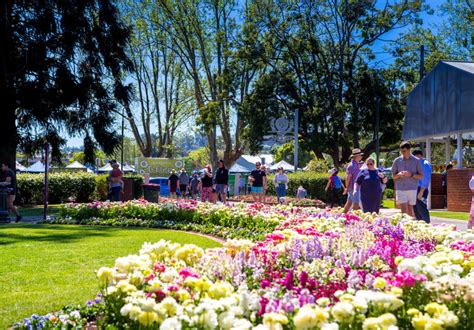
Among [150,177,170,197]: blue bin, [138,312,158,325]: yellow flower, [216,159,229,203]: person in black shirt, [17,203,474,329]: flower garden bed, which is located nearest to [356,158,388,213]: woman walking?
[17,203,474,329]: flower garden bed

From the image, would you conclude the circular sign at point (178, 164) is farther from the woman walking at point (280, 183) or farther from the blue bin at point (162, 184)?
the woman walking at point (280, 183)

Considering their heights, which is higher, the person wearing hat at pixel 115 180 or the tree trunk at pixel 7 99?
the tree trunk at pixel 7 99

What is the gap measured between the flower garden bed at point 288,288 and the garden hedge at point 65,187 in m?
22.2

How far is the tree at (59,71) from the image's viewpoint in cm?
2428

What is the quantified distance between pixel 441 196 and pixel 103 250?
61.6 ft

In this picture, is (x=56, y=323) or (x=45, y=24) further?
(x=45, y=24)

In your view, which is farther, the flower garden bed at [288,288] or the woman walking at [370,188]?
the woman walking at [370,188]

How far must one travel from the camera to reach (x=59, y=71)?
24844mm

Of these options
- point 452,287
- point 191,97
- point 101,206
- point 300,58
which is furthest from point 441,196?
point 191,97

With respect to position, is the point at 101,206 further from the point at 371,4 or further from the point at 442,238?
the point at 371,4

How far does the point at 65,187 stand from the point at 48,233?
51.8ft

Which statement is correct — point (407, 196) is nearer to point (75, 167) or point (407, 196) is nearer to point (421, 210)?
point (421, 210)

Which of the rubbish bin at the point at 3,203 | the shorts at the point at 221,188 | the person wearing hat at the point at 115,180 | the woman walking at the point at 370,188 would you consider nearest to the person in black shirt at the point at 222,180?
the shorts at the point at 221,188

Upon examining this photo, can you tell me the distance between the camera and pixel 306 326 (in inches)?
131
